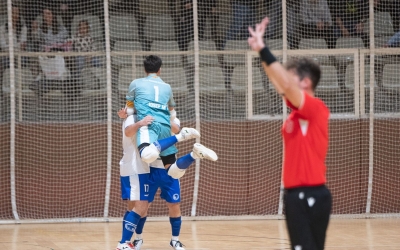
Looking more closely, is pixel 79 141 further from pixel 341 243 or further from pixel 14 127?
pixel 341 243

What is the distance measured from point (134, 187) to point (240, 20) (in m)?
4.72

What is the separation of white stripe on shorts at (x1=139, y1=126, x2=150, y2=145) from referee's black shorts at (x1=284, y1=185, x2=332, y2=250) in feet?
9.14

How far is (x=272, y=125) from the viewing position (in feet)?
33.4

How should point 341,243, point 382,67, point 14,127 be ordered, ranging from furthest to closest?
point 382,67, point 14,127, point 341,243

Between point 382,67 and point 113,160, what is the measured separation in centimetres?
411

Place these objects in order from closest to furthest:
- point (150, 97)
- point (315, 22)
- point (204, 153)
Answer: point (204, 153), point (150, 97), point (315, 22)

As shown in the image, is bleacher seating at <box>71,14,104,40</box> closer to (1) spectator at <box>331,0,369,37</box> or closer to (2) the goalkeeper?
(1) spectator at <box>331,0,369,37</box>

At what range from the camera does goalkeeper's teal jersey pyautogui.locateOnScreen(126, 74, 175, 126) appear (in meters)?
6.53

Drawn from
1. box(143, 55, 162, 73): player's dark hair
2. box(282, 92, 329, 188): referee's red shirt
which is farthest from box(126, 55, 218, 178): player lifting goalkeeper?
box(282, 92, 329, 188): referee's red shirt

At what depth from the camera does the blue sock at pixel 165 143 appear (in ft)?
20.6

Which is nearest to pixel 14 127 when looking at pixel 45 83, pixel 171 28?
pixel 45 83

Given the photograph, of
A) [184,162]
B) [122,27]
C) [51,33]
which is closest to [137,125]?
[184,162]

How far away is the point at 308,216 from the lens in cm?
379

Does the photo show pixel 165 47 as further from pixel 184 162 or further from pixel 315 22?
pixel 184 162
